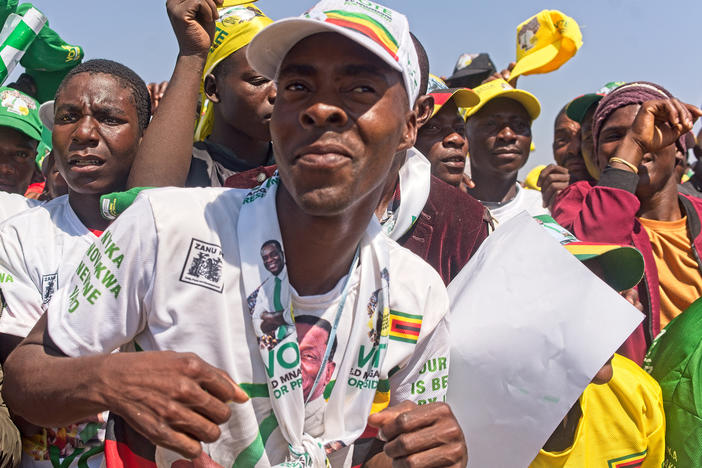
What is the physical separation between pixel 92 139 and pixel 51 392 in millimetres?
1320

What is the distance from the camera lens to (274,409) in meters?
1.61

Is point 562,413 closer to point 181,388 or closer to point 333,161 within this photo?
point 333,161

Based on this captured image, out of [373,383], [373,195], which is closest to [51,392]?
[373,383]

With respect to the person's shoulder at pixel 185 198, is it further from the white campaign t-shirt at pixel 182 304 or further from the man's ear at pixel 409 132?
the man's ear at pixel 409 132

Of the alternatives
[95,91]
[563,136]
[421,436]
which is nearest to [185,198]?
[421,436]

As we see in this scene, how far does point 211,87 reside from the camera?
3.13 m

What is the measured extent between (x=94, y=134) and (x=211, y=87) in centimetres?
75

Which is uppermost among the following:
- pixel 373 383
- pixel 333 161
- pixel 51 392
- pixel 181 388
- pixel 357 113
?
pixel 357 113

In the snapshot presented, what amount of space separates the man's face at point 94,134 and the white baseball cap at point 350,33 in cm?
98

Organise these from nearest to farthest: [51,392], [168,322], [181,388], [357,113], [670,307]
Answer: [181,388]
[51,392]
[168,322]
[357,113]
[670,307]

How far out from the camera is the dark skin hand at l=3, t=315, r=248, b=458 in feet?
4.25

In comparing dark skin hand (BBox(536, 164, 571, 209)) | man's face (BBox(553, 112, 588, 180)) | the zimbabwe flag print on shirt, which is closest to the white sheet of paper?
the zimbabwe flag print on shirt

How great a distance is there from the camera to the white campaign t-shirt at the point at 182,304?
154 centimetres

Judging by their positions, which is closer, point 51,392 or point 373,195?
point 51,392
